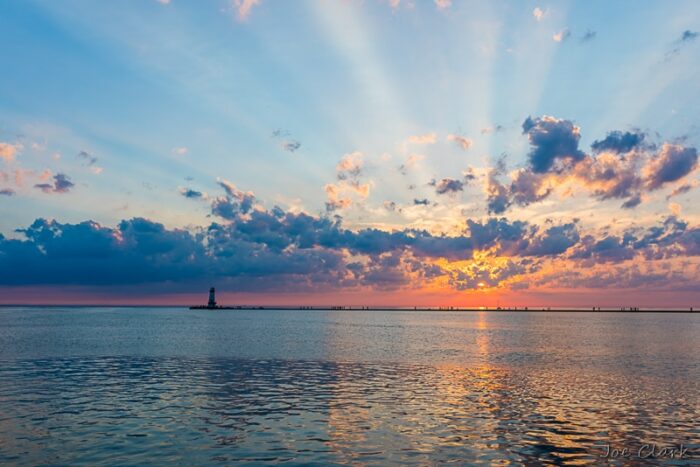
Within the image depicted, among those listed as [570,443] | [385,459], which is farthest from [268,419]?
[570,443]

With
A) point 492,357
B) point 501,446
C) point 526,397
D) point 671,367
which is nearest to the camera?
point 501,446

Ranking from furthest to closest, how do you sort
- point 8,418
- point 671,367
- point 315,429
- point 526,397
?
1. point 671,367
2. point 526,397
3. point 8,418
4. point 315,429

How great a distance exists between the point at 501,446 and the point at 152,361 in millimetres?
52597

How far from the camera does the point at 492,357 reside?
78.4 metres

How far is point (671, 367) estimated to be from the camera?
66.1m

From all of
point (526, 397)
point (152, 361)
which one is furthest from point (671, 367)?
point (152, 361)

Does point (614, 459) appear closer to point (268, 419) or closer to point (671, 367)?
point (268, 419)

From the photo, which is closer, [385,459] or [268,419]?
[385,459]

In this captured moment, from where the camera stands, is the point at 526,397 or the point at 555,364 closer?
the point at 526,397

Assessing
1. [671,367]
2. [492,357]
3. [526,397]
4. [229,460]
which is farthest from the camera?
[492,357]

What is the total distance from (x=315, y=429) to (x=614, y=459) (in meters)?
16.1

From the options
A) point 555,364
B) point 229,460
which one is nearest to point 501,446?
point 229,460

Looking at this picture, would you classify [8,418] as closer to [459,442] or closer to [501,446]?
[459,442]

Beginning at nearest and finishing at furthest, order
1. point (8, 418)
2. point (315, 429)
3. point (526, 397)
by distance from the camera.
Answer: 1. point (315, 429)
2. point (8, 418)
3. point (526, 397)
